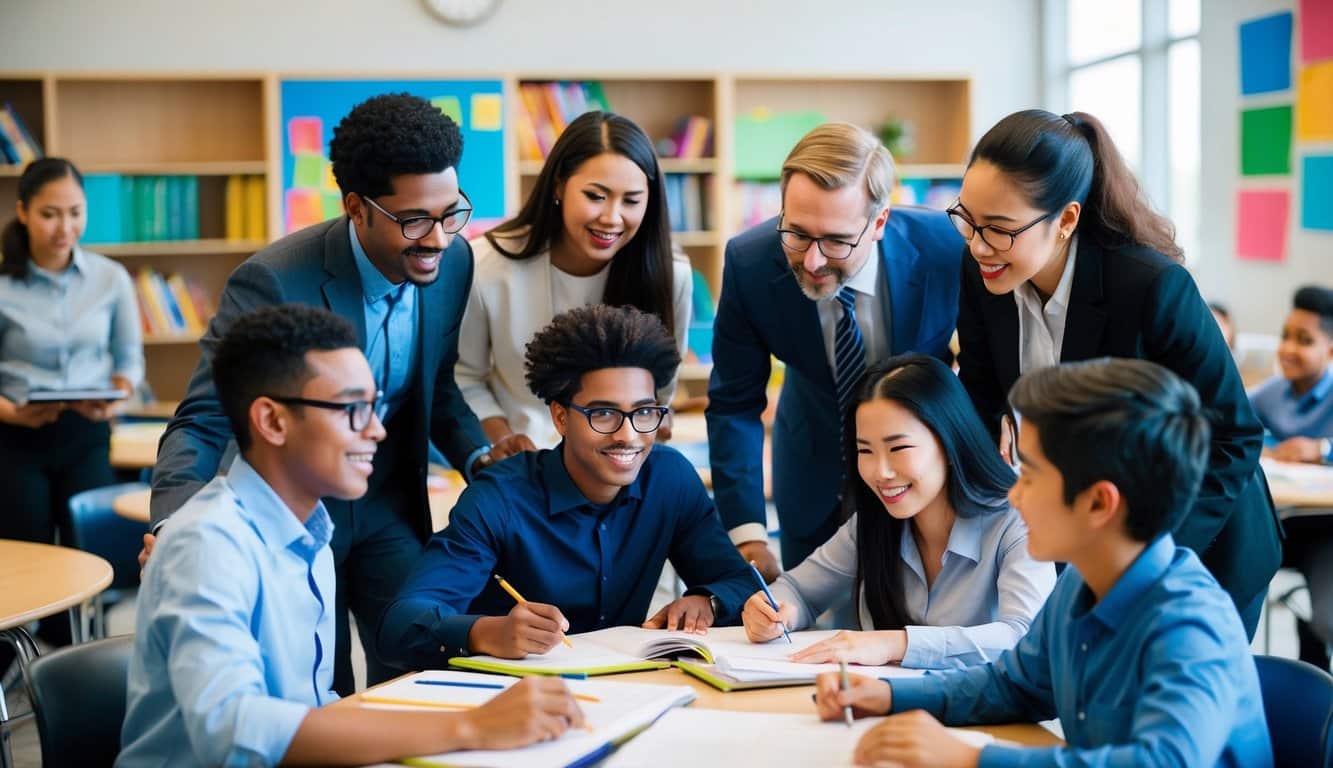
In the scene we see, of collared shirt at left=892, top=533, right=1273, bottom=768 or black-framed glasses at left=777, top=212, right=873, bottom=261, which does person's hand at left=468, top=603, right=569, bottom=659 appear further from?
black-framed glasses at left=777, top=212, right=873, bottom=261

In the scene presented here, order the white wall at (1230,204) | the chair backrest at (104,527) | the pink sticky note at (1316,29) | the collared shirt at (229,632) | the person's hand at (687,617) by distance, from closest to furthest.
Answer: the collared shirt at (229,632) < the person's hand at (687,617) < the chair backrest at (104,527) < the pink sticky note at (1316,29) < the white wall at (1230,204)

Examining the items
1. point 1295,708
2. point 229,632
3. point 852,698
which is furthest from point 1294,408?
point 229,632

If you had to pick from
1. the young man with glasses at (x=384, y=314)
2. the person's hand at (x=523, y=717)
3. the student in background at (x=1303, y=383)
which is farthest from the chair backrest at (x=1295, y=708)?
the student in background at (x=1303, y=383)

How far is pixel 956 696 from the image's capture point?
5.63 ft

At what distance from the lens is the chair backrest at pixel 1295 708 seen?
5.57ft

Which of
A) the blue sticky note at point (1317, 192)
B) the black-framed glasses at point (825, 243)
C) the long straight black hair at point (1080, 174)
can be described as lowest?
the black-framed glasses at point (825, 243)

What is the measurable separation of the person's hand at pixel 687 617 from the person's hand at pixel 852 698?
0.47 meters

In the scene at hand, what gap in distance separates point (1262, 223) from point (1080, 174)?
3886 mm

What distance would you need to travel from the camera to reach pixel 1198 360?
208 centimetres

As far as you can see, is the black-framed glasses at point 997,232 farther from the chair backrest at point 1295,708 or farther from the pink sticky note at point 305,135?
the pink sticky note at point 305,135

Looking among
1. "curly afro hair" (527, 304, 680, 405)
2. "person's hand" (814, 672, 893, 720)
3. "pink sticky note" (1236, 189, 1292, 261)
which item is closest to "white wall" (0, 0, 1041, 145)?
"pink sticky note" (1236, 189, 1292, 261)

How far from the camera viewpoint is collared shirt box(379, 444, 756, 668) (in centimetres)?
222

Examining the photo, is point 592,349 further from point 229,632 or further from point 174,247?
point 174,247

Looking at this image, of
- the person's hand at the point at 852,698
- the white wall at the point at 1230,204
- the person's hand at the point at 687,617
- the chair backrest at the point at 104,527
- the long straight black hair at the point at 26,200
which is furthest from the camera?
the white wall at the point at 1230,204
